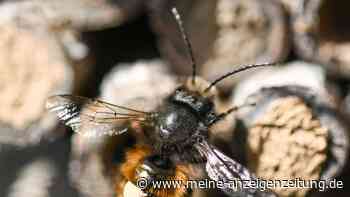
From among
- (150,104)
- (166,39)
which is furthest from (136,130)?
(166,39)

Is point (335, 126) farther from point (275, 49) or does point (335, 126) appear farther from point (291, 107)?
point (275, 49)

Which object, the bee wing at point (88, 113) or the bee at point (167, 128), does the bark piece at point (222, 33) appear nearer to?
the bee at point (167, 128)

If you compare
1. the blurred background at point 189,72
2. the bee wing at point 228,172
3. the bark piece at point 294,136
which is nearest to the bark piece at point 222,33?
the blurred background at point 189,72

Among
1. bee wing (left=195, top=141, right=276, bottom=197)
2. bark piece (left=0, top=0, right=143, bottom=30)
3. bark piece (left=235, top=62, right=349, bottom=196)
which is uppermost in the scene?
bark piece (left=0, top=0, right=143, bottom=30)

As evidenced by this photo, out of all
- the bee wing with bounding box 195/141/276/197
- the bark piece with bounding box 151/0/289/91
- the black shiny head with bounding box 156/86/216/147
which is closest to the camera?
the bee wing with bounding box 195/141/276/197

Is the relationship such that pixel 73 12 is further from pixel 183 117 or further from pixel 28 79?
pixel 183 117

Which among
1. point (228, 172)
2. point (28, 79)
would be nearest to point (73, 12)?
point (28, 79)

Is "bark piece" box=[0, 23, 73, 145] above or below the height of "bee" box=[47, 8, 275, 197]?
above

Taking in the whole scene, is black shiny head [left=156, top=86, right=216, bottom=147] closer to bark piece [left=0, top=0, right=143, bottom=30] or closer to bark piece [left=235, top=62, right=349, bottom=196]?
bark piece [left=235, top=62, right=349, bottom=196]

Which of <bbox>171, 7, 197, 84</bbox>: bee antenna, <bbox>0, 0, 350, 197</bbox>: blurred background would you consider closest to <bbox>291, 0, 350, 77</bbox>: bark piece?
<bbox>0, 0, 350, 197</bbox>: blurred background
